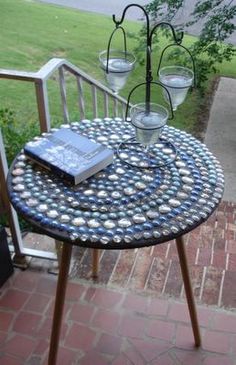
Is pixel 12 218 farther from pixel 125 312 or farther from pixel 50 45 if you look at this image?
pixel 50 45

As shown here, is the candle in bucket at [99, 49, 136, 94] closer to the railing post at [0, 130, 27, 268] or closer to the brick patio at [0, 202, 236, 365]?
the railing post at [0, 130, 27, 268]

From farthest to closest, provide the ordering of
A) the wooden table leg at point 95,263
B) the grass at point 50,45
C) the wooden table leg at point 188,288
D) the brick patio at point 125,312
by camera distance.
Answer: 1. the grass at point 50,45
2. the wooden table leg at point 95,263
3. the brick patio at point 125,312
4. the wooden table leg at point 188,288

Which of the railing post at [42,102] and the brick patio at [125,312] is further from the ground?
the railing post at [42,102]

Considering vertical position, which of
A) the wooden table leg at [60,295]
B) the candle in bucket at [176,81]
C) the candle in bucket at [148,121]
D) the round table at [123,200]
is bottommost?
the wooden table leg at [60,295]

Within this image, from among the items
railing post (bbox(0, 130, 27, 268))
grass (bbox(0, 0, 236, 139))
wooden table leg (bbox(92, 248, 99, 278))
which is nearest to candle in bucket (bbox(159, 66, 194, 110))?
railing post (bbox(0, 130, 27, 268))

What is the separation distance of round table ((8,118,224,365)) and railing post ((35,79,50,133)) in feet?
0.79

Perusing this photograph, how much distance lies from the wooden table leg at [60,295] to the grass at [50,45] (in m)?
3.07

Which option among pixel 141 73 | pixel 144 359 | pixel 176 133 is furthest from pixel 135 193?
pixel 141 73

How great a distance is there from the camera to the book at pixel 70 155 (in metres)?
1.35

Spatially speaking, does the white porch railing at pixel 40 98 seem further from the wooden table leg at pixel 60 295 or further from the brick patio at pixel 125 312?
the wooden table leg at pixel 60 295

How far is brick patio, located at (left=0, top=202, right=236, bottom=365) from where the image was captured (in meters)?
1.69

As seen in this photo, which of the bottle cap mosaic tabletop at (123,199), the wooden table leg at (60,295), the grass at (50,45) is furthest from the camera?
the grass at (50,45)

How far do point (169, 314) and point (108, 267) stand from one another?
0.37 m

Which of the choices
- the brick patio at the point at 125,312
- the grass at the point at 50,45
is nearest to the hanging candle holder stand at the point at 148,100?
the brick patio at the point at 125,312
